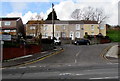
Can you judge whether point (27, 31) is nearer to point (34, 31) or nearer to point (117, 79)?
point (34, 31)

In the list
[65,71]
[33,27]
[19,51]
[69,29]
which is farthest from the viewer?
[69,29]

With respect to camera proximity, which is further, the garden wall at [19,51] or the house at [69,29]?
the house at [69,29]

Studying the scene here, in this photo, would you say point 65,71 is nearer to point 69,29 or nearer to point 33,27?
point 33,27

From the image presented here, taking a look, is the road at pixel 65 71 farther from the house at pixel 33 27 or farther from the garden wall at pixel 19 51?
the house at pixel 33 27

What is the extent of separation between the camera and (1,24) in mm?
78562

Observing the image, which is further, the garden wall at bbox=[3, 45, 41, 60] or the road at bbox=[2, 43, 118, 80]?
the garden wall at bbox=[3, 45, 41, 60]

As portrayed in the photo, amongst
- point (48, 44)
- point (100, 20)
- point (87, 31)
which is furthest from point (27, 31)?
point (48, 44)

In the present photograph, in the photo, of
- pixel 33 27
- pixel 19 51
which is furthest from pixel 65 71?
pixel 33 27

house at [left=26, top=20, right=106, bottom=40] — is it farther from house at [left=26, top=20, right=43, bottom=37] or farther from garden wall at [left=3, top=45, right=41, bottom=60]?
garden wall at [left=3, top=45, right=41, bottom=60]

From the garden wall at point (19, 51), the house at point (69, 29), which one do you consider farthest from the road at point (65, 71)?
the house at point (69, 29)

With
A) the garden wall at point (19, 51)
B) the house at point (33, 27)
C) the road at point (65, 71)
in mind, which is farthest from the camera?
the house at point (33, 27)

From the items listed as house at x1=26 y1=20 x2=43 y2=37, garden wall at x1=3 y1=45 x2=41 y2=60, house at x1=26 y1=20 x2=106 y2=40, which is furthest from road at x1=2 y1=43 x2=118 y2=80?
house at x1=26 y1=20 x2=106 y2=40

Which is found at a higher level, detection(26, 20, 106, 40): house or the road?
detection(26, 20, 106, 40): house

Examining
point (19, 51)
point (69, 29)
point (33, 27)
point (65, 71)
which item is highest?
point (33, 27)
